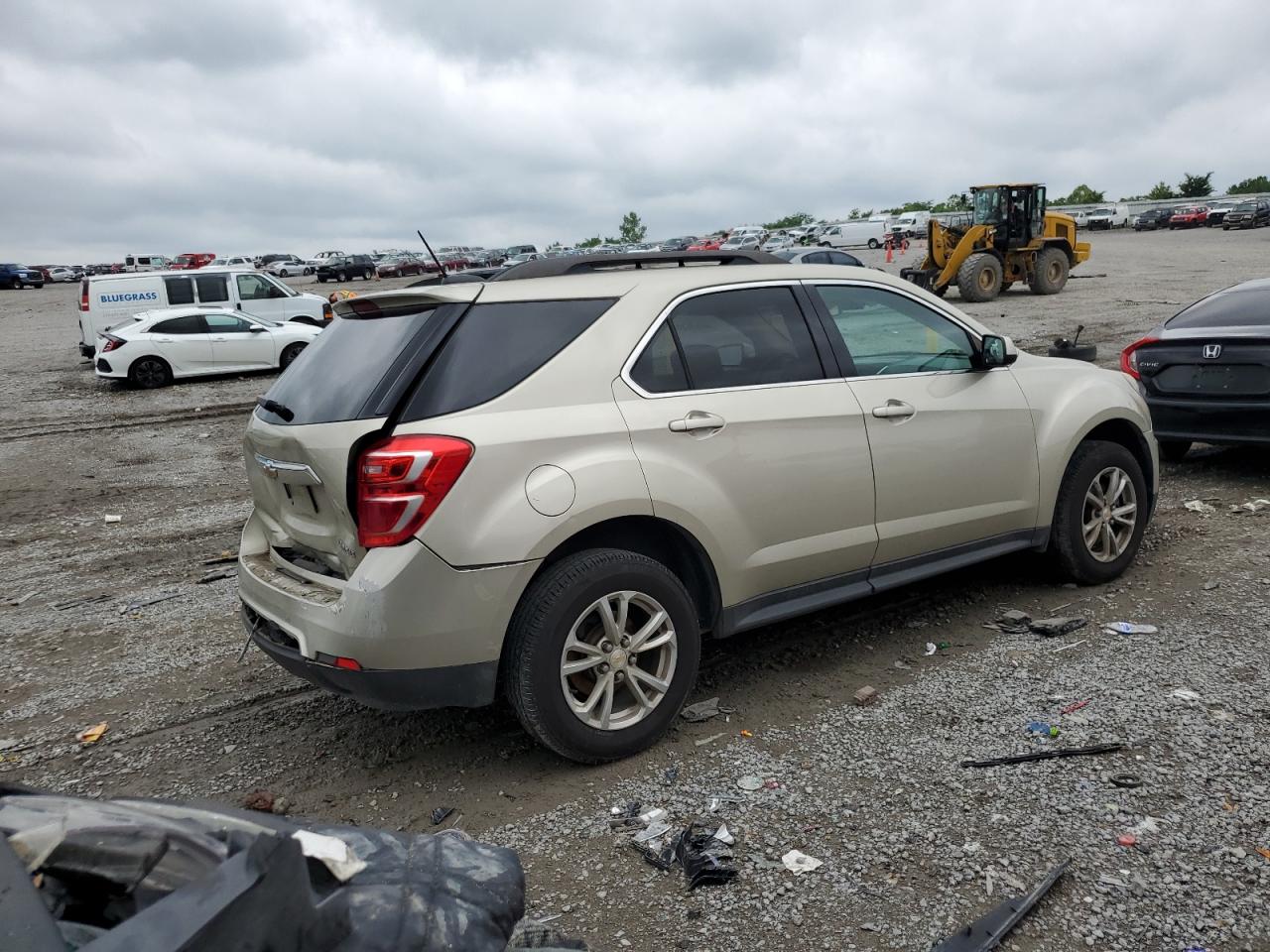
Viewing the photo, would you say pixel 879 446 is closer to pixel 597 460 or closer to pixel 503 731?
pixel 597 460

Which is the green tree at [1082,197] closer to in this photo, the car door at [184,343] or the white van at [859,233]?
the white van at [859,233]

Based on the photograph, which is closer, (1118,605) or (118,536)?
(1118,605)

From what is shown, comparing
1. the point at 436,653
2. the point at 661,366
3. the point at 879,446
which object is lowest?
the point at 436,653

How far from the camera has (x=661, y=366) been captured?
3.99m

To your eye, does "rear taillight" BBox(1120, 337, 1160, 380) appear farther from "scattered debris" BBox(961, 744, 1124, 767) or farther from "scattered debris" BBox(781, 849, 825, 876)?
"scattered debris" BBox(781, 849, 825, 876)

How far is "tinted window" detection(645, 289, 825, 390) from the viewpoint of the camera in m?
4.11

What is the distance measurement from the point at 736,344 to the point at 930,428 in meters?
1.05

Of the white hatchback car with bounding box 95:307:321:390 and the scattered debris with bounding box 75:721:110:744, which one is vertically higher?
the white hatchback car with bounding box 95:307:321:390

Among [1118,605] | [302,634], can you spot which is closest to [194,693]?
[302,634]

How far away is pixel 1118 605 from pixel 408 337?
379cm

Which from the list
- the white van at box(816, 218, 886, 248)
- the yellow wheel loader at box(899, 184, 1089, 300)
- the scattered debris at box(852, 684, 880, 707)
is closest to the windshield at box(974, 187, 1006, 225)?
the yellow wheel loader at box(899, 184, 1089, 300)

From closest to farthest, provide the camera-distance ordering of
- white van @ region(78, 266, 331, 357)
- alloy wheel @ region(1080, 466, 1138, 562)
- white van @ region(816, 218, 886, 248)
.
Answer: alloy wheel @ region(1080, 466, 1138, 562) < white van @ region(78, 266, 331, 357) < white van @ region(816, 218, 886, 248)

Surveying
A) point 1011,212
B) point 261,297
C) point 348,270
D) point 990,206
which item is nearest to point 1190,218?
point 1011,212

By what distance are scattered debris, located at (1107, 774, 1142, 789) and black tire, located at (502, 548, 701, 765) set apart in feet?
5.24
